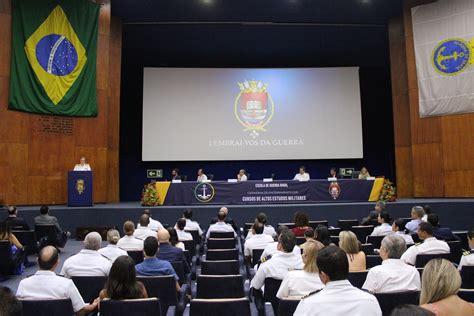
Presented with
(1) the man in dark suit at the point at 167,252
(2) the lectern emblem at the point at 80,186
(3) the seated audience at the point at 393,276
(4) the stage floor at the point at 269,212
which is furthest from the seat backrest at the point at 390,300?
(2) the lectern emblem at the point at 80,186

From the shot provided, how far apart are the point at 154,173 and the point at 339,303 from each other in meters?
13.1

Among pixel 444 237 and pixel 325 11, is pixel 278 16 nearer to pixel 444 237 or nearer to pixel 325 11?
pixel 325 11

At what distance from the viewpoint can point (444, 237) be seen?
5.46m

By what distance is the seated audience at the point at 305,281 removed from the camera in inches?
110

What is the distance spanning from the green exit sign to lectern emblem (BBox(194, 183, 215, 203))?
4.85m

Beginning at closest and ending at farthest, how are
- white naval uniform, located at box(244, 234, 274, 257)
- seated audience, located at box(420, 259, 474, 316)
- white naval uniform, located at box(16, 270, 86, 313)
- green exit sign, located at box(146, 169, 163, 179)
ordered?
seated audience, located at box(420, 259, 474, 316) < white naval uniform, located at box(16, 270, 86, 313) < white naval uniform, located at box(244, 234, 274, 257) < green exit sign, located at box(146, 169, 163, 179)

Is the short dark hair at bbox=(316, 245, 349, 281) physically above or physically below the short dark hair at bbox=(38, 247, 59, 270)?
above

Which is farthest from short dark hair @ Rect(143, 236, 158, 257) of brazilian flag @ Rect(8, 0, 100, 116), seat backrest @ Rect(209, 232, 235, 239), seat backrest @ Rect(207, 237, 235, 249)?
brazilian flag @ Rect(8, 0, 100, 116)

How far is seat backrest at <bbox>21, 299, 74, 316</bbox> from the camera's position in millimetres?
2625

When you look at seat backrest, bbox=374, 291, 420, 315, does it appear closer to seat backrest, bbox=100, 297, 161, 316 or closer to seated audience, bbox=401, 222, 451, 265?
seat backrest, bbox=100, 297, 161, 316

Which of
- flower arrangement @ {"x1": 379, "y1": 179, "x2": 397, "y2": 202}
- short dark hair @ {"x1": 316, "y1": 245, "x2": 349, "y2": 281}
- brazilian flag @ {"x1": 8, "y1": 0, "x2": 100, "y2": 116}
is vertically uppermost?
brazilian flag @ {"x1": 8, "y1": 0, "x2": 100, "y2": 116}

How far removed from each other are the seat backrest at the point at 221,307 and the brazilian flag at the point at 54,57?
8.97m

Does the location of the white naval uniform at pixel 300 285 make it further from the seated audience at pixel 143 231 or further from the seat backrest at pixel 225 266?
the seated audience at pixel 143 231

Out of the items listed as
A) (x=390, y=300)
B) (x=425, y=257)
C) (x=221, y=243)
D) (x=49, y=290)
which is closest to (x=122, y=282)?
(x=49, y=290)
